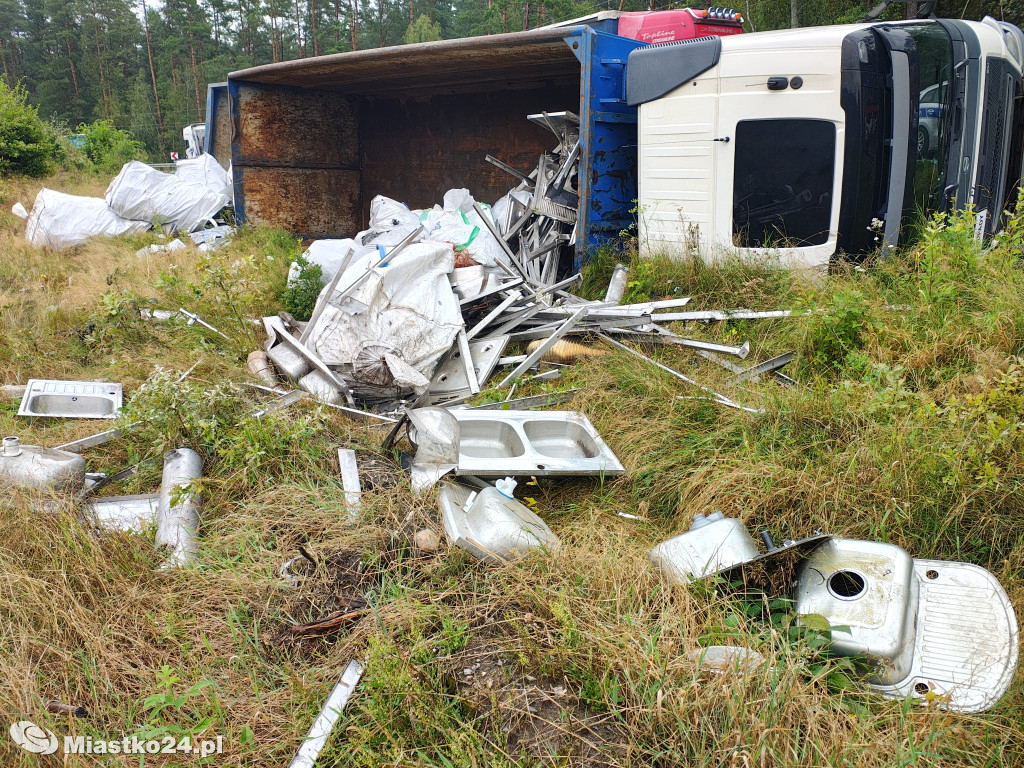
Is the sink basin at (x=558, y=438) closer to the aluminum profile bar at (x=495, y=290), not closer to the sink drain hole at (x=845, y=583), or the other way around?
the sink drain hole at (x=845, y=583)

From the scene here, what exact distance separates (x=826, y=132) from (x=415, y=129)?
635 centimetres

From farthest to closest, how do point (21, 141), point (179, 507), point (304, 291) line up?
point (21, 141) → point (304, 291) → point (179, 507)

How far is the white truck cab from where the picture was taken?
4.41 meters

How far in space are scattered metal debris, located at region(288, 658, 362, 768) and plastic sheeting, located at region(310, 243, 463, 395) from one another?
2.45 metres

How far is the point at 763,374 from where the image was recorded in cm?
417

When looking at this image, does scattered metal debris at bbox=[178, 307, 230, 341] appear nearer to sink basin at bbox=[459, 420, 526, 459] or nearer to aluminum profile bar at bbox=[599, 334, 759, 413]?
sink basin at bbox=[459, 420, 526, 459]

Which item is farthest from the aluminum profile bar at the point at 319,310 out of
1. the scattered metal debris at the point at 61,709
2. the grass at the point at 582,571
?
the scattered metal debris at the point at 61,709

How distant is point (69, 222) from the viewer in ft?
30.1

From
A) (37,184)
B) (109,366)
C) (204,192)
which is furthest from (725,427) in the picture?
(37,184)

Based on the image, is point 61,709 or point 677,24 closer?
point 61,709

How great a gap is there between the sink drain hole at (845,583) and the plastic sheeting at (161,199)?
956 cm

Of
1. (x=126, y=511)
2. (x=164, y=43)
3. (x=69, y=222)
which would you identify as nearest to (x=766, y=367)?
(x=126, y=511)

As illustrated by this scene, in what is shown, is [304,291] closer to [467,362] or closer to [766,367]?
[467,362]

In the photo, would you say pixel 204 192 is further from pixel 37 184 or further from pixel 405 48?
pixel 37 184
